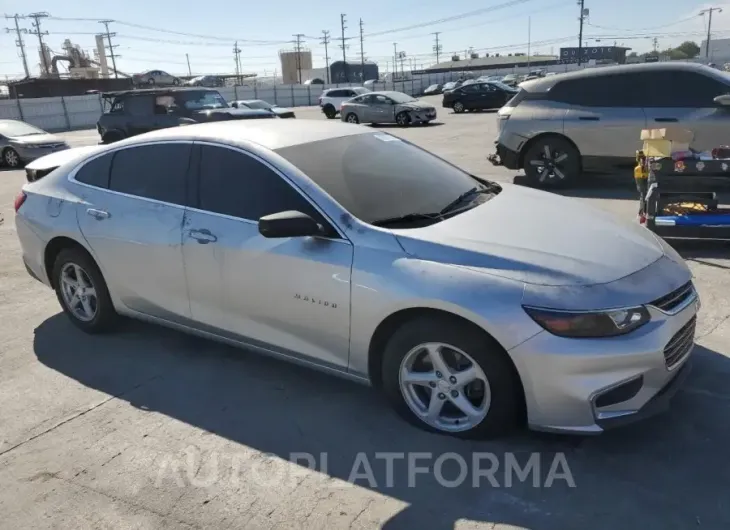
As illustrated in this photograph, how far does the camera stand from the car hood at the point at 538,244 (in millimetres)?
2953

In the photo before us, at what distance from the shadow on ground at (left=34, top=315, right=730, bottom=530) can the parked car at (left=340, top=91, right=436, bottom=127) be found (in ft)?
66.6

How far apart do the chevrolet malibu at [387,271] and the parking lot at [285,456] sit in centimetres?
27

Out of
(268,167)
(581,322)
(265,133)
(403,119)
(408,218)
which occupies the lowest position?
(403,119)

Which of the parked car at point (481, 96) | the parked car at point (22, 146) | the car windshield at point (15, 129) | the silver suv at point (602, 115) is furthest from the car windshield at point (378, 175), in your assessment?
the parked car at point (481, 96)

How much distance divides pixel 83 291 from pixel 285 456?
242cm

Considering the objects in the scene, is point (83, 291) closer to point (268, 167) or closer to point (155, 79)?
point (268, 167)

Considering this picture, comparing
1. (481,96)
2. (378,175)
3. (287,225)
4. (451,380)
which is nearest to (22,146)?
(378,175)

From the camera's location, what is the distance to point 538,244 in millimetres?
3156

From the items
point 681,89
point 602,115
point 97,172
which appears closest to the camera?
point 97,172

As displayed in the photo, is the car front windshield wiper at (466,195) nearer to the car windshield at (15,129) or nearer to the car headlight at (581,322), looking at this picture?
the car headlight at (581,322)

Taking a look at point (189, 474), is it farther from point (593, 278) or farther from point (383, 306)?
point (593, 278)

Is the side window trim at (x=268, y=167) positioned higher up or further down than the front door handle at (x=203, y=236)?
higher up

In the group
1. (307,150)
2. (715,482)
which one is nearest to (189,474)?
(307,150)

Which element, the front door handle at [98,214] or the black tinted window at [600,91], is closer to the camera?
the front door handle at [98,214]
